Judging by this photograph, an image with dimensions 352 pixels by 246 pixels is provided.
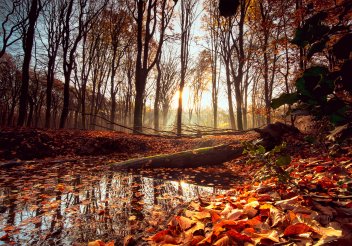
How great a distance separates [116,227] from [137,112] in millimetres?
11248

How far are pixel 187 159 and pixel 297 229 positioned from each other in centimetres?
449

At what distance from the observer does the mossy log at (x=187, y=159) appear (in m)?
5.55

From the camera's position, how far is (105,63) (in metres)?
24.8

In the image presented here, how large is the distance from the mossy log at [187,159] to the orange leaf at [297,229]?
444 cm

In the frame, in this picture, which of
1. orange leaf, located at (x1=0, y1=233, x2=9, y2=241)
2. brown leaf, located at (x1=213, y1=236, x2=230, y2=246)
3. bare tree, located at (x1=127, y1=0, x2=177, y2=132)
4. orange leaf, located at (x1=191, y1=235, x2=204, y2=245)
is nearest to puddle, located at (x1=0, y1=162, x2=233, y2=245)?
orange leaf, located at (x1=0, y1=233, x2=9, y2=241)

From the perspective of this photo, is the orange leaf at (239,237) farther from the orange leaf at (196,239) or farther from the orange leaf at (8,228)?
the orange leaf at (8,228)

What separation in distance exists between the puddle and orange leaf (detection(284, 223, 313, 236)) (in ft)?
3.92

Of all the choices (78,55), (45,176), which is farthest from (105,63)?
(45,176)

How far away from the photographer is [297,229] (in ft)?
4.30

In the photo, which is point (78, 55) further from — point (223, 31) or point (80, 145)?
point (80, 145)

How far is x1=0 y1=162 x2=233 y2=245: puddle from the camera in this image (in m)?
2.01

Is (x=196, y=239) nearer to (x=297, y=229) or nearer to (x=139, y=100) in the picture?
(x=297, y=229)

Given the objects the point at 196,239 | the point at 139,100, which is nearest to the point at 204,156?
the point at 196,239

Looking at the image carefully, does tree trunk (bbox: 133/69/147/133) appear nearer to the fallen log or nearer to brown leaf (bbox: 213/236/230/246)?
the fallen log
